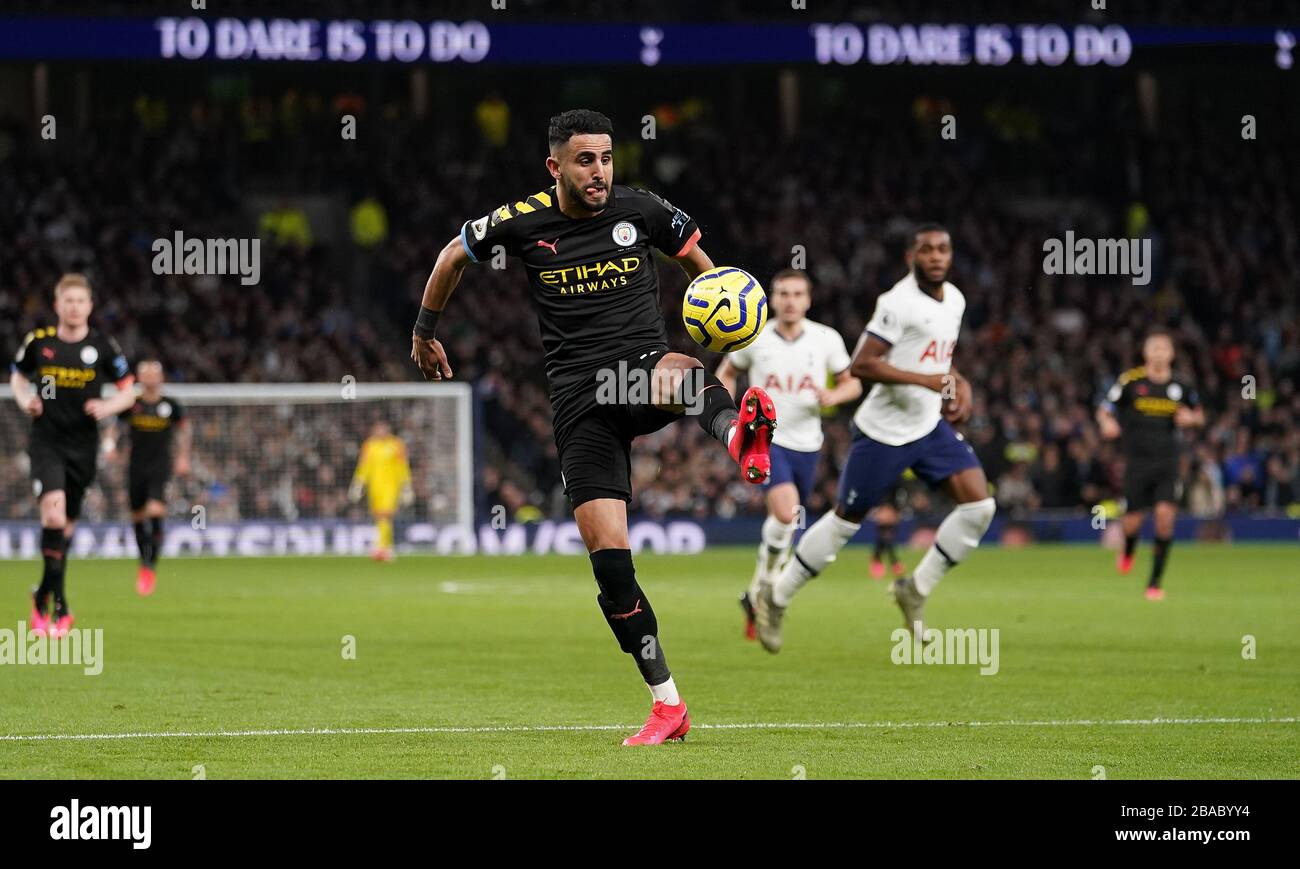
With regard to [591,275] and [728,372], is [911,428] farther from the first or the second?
[591,275]

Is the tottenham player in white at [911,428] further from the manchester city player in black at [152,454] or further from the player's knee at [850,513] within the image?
the manchester city player in black at [152,454]

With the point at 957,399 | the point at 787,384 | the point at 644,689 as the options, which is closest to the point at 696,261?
the point at 644,689

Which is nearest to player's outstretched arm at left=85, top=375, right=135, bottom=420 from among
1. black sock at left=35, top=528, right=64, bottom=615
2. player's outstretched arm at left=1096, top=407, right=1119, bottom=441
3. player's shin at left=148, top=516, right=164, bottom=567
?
black sock at left=35, top=528, right=64, bottom=615

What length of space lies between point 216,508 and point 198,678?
54.1ft

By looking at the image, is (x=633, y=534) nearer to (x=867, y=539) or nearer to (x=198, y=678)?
(x=867, y=539)

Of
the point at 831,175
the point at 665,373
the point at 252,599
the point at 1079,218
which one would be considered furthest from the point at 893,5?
the point at 665,373

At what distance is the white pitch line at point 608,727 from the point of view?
26.2 ft

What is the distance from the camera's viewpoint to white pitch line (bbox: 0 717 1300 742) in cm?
798

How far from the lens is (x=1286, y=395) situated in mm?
29906

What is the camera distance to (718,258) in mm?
27375

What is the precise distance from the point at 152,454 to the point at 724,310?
12.8 metres

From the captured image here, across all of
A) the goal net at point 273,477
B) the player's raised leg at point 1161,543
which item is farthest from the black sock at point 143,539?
the player's raised leg at point 1161,543

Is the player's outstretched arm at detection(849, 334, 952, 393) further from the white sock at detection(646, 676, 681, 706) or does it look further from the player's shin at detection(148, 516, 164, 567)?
the player's shin at detection(148, 516, 164, 567)
